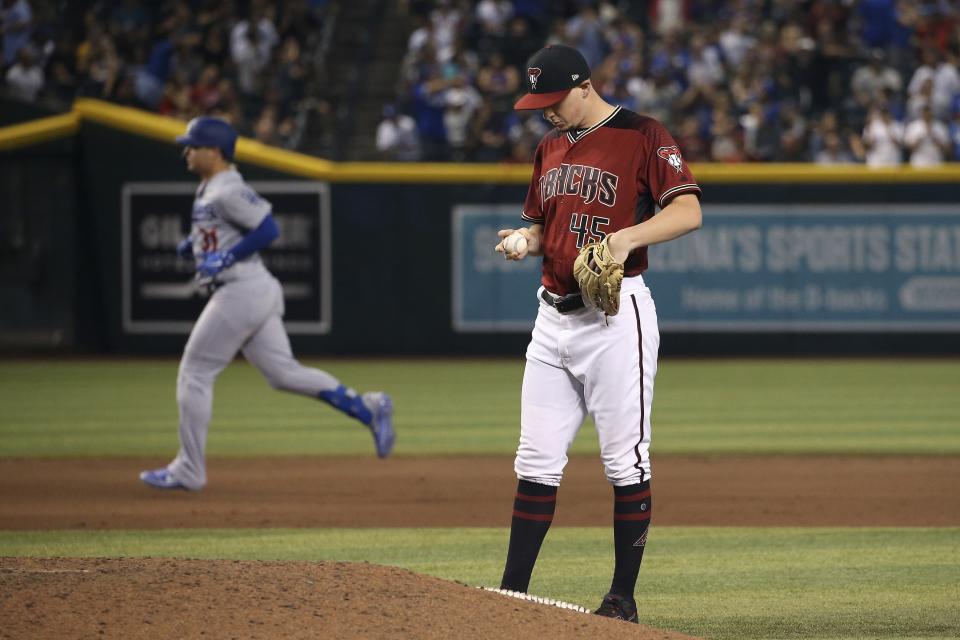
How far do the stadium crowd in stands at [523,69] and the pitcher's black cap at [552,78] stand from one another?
1358cm

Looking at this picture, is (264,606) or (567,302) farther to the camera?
(567,302)

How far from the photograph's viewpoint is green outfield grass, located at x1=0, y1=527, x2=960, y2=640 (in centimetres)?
557

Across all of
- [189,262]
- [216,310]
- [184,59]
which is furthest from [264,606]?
[184,59]

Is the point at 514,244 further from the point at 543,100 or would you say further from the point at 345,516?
the point at 345,516

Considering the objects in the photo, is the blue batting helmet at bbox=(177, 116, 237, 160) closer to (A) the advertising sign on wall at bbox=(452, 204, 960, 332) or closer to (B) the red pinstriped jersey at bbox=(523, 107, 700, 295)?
(B) the red pinstriped jersey at bbox=(523, 107, 700, 295)

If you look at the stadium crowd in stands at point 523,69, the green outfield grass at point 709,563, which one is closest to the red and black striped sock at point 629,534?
the green outfield grass at point 709,563

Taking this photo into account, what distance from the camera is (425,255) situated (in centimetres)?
1933

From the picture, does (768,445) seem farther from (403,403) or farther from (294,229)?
A: (294,229)

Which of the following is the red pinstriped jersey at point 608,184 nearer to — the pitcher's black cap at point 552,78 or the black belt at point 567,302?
the black belt at point 567,302

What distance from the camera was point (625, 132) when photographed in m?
5.36

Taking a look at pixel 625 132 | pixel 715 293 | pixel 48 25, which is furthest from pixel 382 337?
pixel 625 132

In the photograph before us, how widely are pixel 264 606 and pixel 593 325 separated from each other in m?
1.53

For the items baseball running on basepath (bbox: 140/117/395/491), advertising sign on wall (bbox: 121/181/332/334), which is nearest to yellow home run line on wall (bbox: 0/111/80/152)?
advertising sign on wall (bbox: 121/181/332/334)

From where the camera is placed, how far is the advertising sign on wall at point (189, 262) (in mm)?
19312
